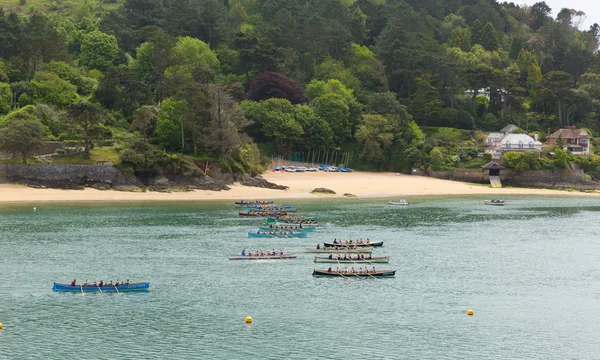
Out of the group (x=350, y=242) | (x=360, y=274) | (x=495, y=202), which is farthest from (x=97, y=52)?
(x=360, y=274)

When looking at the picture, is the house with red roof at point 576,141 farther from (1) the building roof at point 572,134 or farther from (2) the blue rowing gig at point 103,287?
(2) the blue rowing gig at point 103,287

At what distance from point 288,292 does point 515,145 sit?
8986cm

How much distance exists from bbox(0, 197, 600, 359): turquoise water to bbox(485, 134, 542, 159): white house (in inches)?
1820

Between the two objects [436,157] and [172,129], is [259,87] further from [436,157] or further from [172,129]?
[436,157]

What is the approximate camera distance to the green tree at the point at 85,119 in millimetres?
104688

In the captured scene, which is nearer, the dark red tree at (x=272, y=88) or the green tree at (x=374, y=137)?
the green tree at (x=374, y=137)

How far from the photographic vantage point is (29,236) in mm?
74438

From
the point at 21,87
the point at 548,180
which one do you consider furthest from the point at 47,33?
the point at 548,180

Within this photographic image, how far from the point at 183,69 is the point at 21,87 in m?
27.7

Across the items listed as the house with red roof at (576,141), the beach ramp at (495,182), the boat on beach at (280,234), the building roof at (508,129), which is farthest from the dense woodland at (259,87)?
the boat on beach at (280,234)

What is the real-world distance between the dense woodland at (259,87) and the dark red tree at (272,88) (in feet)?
0.78

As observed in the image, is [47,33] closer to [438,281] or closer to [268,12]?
[268,12]

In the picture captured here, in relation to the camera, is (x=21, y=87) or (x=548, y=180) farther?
(x=548, y=180)

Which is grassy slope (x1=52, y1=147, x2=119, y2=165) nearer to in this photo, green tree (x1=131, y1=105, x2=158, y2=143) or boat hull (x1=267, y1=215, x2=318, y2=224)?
green tree (x1=131, y1=105, x2=158, y2=143)
